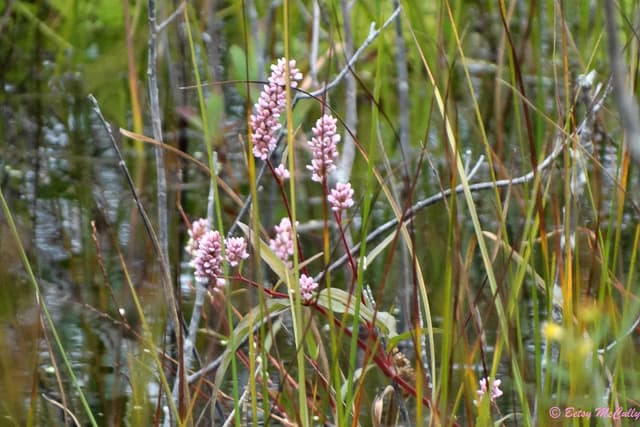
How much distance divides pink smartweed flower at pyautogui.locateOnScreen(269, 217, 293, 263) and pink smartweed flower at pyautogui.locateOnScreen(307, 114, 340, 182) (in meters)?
0.09

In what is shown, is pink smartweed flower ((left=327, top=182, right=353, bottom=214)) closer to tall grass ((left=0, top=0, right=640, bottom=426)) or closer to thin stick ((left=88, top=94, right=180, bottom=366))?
tall grass ((left=0, top=0, right=640, bottom=426))

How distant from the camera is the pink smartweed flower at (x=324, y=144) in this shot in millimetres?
1106

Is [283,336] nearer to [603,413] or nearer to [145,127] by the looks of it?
[603,413]

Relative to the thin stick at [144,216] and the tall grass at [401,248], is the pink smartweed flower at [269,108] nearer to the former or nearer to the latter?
the tall grass at [401,248]

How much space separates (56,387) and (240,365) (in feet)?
0.85

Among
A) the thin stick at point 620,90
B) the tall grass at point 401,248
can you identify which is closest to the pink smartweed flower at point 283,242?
the tall grass at point 401,248

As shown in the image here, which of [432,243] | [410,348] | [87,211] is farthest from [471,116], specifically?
[410,348]

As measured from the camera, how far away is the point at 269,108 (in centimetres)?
114

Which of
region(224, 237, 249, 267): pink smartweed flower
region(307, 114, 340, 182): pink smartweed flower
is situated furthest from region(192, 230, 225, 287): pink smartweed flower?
region(307, 114, 340, 182): pink smartweed flower

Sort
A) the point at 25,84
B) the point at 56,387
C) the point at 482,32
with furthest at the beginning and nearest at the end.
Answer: the point at 482,32
the point at 25,84
the point at 56,387

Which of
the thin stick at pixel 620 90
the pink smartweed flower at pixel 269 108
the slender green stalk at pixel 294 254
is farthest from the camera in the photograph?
the pink smartweed flower at pixel 269 108

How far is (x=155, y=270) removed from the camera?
6.08ft

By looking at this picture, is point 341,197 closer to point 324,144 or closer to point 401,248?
point 324,144

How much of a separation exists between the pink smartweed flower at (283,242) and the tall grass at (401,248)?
0.02 metres
